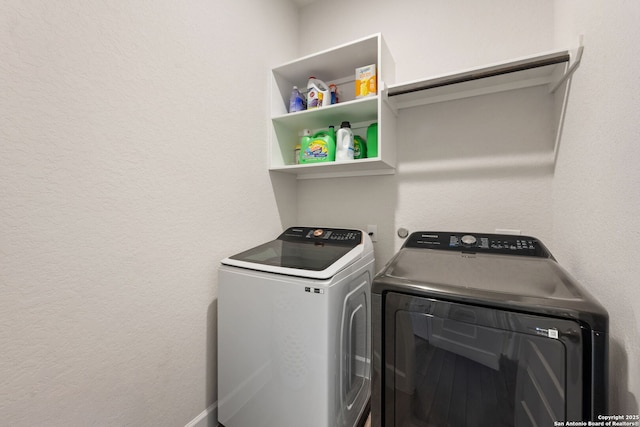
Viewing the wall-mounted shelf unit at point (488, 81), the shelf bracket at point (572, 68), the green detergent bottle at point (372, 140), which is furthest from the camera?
the green detergent bottle at point (372, 140)

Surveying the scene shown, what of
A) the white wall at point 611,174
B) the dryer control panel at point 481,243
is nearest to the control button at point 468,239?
the dryer control panel at point 481,243

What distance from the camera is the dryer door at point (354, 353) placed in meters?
1.20

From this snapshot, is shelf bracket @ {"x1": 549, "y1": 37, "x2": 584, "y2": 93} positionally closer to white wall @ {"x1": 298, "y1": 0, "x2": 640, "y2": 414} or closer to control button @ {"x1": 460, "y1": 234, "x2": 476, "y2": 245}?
white wall @ {"x1": 298, "y1": 0, "x2": 640, "y2": 414}

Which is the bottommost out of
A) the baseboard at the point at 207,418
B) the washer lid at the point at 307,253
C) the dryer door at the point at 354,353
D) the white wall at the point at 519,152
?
the baseboard at the point at 207,418

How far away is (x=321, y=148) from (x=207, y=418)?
1732 millimetres

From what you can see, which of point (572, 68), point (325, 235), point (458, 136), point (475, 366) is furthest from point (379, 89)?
point (475, 366)

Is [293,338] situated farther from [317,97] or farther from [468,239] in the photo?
[317,97]

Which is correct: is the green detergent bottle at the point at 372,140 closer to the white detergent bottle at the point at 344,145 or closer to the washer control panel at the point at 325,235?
the white detergent bottle at the point at 344,145

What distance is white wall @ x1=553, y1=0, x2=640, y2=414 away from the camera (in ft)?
2.20

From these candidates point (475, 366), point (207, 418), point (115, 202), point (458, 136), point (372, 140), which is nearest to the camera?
point (475, 366)

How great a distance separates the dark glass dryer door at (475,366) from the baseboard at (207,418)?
3.50 ft

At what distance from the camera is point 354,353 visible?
4.48 ft

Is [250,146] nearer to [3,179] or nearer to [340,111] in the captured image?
[340,111]

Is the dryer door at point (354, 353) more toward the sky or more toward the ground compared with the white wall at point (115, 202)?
more toward the ground
